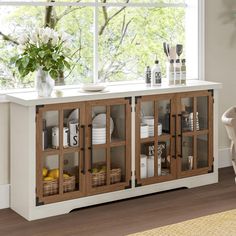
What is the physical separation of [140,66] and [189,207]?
1.37 metres

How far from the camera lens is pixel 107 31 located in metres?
5.06

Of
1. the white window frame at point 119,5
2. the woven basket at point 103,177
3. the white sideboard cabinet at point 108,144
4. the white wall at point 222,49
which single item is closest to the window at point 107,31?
the white window frame at point 119,5

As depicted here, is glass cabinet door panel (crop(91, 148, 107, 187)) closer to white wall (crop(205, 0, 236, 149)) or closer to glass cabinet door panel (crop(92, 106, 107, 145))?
glass cabinet door panel (crop(92, 106, 107, 145))

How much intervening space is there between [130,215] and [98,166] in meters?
0.45

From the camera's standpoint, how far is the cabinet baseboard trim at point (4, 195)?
4461mm

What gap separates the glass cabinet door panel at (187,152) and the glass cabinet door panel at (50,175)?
Answer: 1145mm

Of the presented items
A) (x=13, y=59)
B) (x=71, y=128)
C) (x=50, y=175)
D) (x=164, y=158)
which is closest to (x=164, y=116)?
(x=164, y=158)

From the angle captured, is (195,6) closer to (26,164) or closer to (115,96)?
(115,96)

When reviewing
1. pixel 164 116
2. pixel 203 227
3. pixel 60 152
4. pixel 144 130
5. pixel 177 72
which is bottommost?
pixel 203 227

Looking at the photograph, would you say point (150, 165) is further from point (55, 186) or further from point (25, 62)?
point (25, 62)

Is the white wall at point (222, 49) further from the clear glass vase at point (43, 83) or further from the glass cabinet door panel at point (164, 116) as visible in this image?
the clear glass vase at point (43, 83)

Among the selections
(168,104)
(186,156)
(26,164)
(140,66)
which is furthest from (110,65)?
(26,164)

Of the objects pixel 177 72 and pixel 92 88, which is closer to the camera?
pixel 92 88

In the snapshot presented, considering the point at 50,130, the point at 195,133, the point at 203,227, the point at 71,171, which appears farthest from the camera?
the point at 195,133
